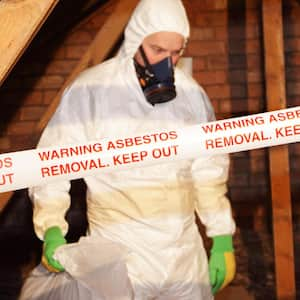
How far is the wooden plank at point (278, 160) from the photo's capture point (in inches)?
103

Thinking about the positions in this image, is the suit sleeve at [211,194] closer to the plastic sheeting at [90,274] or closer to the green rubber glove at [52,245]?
the plastic sheeting at [90,274]

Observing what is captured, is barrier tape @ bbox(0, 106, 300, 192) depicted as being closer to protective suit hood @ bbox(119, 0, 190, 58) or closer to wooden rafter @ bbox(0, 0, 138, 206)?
protective suit hood @ bbox(119, 0, 190, 58)

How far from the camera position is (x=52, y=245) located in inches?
73.9

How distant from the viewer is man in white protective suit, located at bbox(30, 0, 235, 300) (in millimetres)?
1885

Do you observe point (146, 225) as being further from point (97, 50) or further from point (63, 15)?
point (63, 15)

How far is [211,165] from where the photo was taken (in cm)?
204

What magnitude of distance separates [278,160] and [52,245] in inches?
44.7

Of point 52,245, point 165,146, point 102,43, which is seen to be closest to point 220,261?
point 52,245

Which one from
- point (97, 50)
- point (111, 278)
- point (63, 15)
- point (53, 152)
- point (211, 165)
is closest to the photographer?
point (53, 152)

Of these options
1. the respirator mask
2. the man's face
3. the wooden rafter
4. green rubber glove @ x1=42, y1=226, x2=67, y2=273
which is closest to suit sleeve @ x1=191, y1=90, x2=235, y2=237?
the respirator mask

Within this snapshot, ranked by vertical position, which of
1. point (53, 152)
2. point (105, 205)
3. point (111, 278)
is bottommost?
point (111, 278)

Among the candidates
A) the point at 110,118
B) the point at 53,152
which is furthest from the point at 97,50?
the point at 53,152

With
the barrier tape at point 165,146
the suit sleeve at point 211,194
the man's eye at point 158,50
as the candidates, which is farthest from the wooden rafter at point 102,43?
the barrier tape at point 165,146

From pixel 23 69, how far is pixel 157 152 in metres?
2.15
